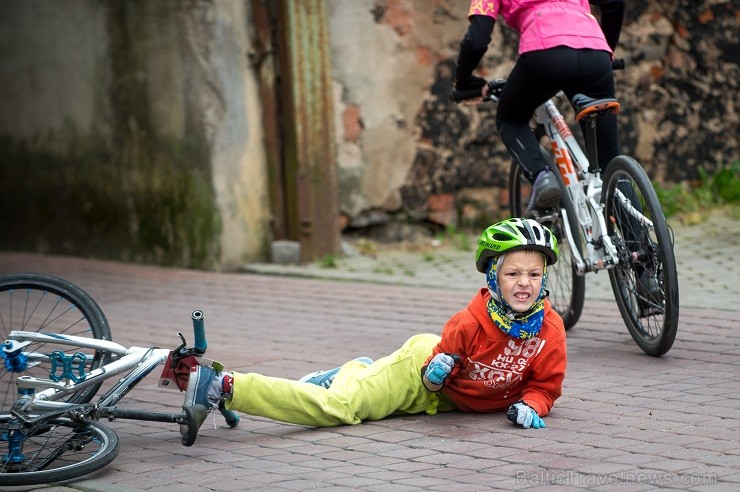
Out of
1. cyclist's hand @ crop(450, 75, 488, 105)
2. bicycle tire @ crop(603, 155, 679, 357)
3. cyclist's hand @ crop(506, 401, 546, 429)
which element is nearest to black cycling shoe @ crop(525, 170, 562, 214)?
bicycle tire @ crop(603, 155, 679, 357)

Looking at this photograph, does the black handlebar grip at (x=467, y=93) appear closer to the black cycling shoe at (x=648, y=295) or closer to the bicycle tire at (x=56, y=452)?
the black cycling shoe at (x=648, y=295)

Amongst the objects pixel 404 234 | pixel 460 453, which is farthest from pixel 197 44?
pixel 460 453

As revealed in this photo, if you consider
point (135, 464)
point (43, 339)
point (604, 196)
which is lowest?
point (135, 464)

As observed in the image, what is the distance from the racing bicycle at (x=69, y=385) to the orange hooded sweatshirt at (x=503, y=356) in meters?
0.91

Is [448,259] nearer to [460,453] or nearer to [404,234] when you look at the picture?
[404,234]

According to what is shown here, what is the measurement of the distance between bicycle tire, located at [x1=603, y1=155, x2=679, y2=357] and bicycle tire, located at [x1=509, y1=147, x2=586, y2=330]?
0.33m

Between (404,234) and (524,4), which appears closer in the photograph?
(524,4)

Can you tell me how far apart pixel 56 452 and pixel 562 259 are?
3339 millimetres

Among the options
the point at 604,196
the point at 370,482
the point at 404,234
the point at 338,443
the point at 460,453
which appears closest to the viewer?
the point at 370,482

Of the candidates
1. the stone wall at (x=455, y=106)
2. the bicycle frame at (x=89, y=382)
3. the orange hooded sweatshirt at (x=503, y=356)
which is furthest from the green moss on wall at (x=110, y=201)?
the orange hooded sweatshirt at (x=503, y=356)

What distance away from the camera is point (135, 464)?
4426 mm

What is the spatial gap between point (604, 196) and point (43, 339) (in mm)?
2782

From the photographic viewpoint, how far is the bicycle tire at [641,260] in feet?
17.5

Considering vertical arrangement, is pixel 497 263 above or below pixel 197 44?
below
